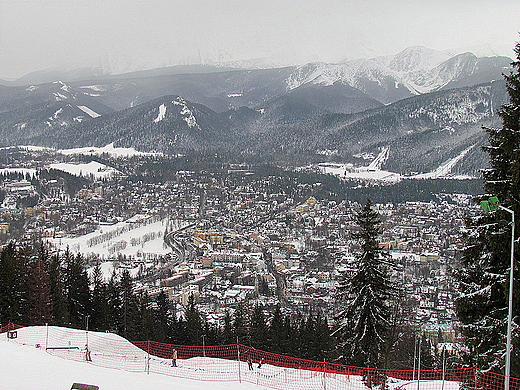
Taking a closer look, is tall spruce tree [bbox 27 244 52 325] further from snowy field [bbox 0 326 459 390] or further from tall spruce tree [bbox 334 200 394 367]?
tall spruce tree [bbox 334 200 394 367]

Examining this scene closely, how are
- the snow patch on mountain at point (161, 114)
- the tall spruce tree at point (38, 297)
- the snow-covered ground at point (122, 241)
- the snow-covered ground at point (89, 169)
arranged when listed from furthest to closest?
the snow patch on mountain at point (161, 114)
the snow-covered ground at point (89, 169)
the snow-covered ground at point (122, 241)
the tall spruce tree at point (38, 297)

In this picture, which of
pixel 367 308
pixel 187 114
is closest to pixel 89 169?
pixel 187 114

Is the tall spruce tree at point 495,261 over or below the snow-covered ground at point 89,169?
over

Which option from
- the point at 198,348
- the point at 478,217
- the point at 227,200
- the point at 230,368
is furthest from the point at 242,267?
the point at 227,200

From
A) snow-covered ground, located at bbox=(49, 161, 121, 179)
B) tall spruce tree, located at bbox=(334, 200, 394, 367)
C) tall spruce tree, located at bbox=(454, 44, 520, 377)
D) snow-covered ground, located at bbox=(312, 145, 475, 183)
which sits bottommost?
snow-covered ground, located at bbox=(312, 145, 475, 183)

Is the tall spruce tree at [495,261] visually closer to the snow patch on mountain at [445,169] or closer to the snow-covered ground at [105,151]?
the snow patch on mountain at [445,169]

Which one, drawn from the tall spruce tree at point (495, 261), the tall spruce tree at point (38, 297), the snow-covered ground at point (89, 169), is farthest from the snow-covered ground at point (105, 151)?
the tall spruce tree at point (495, 261)

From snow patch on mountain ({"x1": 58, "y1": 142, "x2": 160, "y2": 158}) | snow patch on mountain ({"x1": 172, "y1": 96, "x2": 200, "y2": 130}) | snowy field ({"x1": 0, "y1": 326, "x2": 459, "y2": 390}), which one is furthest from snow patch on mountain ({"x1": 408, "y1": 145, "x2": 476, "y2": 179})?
snowy field ({"x1": 0, "y1": 326, "x2": 459, "y2": 390})
